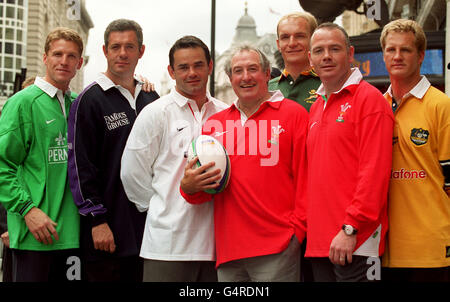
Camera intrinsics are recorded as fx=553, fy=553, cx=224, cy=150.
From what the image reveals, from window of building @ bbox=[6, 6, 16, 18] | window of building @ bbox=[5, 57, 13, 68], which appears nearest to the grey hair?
window of building @ bbox=[5, 57, 13, 68]

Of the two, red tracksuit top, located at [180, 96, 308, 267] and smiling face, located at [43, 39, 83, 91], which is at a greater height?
smiling face, located at [43, 39, 83, 91]

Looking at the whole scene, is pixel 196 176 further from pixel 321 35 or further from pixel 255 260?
pixel 321 35

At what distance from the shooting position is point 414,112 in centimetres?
395

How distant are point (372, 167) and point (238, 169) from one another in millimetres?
972

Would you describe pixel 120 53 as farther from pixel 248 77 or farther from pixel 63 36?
pixel 248 77

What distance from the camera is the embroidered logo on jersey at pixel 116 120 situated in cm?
465

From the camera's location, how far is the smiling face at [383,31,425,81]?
4.08 meters

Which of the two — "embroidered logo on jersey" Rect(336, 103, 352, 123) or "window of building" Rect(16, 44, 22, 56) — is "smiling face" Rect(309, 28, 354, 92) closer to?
"embroidered logo on jersey" Rect(336, 103, 352, 123)

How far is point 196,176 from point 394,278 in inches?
63.2

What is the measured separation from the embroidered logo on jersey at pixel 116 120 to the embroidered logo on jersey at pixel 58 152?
412 millimetres

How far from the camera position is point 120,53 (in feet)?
15.8

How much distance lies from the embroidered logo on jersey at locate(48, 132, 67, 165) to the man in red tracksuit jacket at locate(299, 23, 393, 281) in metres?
2.12

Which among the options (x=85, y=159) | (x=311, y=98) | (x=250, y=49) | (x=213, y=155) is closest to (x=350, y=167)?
(x=213, y=155)

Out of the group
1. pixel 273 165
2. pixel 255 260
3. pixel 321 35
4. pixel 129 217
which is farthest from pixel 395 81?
pixel 129 217
